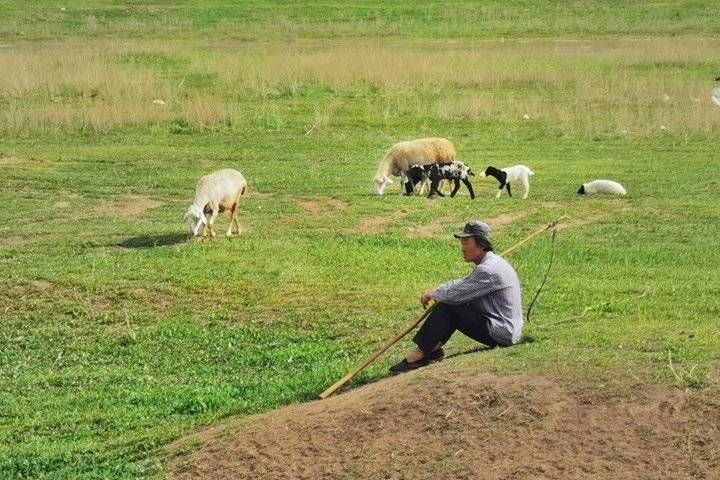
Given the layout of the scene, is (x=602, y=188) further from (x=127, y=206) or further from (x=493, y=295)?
(x=493, y=295)

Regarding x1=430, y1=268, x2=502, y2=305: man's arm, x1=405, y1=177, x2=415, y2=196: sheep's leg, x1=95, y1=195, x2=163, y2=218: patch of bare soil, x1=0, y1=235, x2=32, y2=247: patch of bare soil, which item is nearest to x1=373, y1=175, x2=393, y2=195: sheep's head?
x1=405, y1=177, x2=415, y2=196: sheep's leg

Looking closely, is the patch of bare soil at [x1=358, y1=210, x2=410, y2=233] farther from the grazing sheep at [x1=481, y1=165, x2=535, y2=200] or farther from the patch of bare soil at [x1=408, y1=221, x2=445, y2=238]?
the grazing sheep at [x1=481, y1=165, x2=535, y2=200]

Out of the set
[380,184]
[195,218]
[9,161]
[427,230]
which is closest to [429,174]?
[380,184]

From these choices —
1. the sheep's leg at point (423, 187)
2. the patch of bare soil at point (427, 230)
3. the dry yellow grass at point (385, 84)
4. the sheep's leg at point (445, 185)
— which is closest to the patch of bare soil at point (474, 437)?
the patch of bare soil at point (427, 230)

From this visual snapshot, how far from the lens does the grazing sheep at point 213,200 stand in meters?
19.2

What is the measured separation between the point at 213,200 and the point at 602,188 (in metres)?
7.68

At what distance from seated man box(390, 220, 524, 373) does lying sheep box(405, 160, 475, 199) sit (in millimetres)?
12310

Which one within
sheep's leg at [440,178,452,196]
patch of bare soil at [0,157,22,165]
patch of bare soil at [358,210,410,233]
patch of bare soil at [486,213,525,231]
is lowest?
sheep's leg at [440,178,452,196]

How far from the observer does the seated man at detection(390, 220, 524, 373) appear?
36.2 ft

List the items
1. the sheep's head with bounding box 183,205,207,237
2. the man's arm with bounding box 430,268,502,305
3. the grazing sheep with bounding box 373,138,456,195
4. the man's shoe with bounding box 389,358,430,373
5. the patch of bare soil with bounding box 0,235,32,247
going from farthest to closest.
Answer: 1. the grazing sheep with bounding box 373,138,456,195
2. the patch of bare soil with bounding box 0,235,32,247
3. the sheep's head with bounding box 183,205,207,237
4. the man's shoe with bounding box 389,358,430,373
5. the man's arm with bounding box 430,268,502,305

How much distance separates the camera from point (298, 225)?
67.5 ft

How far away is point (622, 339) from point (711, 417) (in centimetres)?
211

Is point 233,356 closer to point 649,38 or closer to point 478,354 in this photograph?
point 478,354

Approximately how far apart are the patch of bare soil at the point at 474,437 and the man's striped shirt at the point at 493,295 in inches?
40.2
